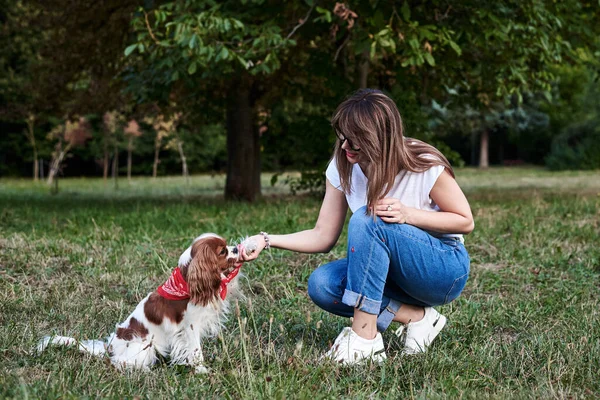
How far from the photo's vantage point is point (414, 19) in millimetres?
9164

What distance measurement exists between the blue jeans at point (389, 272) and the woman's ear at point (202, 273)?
26.7 inches

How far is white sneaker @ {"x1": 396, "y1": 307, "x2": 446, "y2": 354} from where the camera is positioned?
3627 mm

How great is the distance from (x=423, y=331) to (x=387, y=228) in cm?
67

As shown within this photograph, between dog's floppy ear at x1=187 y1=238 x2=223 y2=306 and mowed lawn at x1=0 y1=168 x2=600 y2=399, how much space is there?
0.21m

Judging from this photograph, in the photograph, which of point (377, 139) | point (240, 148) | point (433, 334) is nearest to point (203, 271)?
point (377, 139)

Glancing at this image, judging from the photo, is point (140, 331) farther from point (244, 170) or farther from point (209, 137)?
point (209, 137)

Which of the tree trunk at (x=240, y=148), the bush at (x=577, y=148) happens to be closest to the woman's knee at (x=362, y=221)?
the tree trunk at (x=240, y=148)

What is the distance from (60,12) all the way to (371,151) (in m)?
12.0

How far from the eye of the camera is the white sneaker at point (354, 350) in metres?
3.34

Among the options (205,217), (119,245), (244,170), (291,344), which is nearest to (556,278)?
(291,344)

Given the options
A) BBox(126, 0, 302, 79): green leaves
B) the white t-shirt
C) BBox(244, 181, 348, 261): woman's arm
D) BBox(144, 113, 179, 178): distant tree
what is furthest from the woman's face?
BBox(144, 113, 179, 178): distant tree

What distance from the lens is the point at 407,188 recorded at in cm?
353

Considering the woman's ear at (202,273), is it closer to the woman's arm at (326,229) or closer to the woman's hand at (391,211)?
the woman's arm at (326,229)

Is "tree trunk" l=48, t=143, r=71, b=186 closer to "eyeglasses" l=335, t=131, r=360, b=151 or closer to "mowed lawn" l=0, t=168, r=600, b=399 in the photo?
"mowed lawn" l=0, t=168, r=600, b=399
